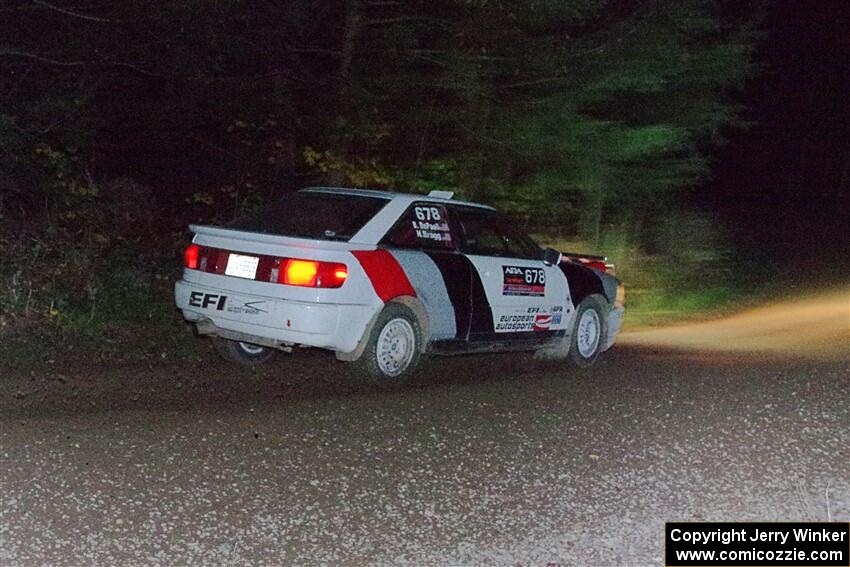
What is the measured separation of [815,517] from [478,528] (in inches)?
69.6

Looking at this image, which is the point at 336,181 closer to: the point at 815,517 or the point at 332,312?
the point at 332,312

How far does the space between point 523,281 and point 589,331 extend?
1.26m

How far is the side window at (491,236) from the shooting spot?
10383 mm

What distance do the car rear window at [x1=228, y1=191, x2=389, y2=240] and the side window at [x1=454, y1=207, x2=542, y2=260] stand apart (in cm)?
96

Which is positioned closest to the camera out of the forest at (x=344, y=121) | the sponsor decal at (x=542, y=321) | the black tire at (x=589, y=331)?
the sponsor decal at (x=542, y=321)

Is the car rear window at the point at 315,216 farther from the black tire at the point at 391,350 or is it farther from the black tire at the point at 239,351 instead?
the black tire at the point at 239,351

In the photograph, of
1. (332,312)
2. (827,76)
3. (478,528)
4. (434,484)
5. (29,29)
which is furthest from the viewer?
(827,76)

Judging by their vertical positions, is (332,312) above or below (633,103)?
below

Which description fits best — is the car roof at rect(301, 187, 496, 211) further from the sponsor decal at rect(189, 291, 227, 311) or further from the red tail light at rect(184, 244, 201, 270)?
the sponsor decal at rect(189, 291, 227, 311)

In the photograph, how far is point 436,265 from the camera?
984 cm

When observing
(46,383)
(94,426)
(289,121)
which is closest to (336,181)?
(289,121)

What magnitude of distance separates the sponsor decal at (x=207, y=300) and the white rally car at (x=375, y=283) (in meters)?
0.01

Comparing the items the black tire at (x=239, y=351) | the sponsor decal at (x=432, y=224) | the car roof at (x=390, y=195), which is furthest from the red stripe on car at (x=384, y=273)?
the black tire at (x=239, y=351)

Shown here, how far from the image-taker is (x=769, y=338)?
46.8ft
